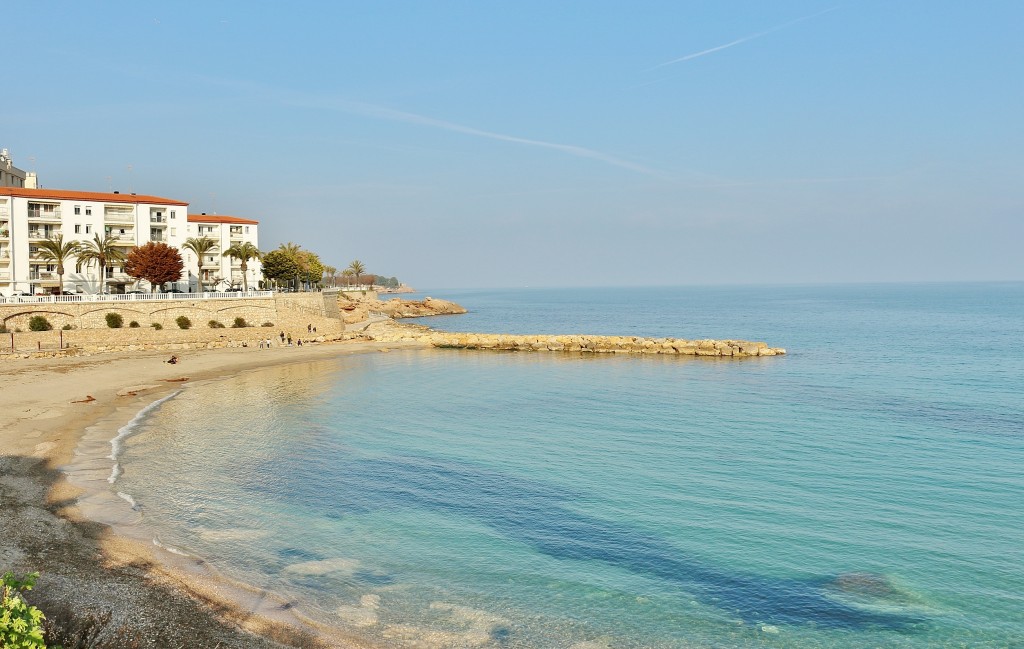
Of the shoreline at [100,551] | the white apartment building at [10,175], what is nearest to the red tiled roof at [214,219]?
the white apartment building at [10,175]

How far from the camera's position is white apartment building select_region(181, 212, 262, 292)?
8506cm

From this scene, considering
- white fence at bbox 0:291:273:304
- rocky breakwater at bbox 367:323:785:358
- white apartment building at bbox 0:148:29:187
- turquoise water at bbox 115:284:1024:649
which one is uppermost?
white apartment building at bbox 0:148:29:187

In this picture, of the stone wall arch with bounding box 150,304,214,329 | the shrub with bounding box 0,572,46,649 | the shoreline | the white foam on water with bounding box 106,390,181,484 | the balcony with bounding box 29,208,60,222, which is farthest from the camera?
the balcony with bounding box 29,208,60,222

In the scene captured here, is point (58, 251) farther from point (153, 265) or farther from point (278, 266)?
point (278, 266)

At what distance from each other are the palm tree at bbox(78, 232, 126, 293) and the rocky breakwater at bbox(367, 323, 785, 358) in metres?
27.0

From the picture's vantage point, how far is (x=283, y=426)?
109ft

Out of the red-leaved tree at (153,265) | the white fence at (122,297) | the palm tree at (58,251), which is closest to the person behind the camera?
the white fence at (122,297)

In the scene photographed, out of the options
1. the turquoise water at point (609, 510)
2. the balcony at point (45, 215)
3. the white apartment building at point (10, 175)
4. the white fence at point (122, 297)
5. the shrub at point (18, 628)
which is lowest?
the turquoise water at point (609, 510)

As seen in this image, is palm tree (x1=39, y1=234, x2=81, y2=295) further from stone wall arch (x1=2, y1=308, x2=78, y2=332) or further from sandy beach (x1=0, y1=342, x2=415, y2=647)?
sandy beach (x1=0, y1=342, x2=415, y2=647)

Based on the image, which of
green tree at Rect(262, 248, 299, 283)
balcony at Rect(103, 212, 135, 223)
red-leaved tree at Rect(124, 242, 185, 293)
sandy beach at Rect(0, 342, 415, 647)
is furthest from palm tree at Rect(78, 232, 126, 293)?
sandy beach at Rect(0, 342, 415, 647)

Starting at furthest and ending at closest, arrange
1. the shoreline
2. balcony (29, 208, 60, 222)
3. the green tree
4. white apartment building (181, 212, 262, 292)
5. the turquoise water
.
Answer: the green tree → white apartment building (181, 212, 262, 292) → balcony (29, 208, 60, 222) → the turquoise water → the shoreline

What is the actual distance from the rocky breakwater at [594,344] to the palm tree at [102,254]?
88.5 ft

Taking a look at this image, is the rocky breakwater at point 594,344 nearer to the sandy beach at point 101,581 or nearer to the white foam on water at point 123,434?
the white foam on water at point 123,434

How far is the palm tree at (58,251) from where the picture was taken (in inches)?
2520
